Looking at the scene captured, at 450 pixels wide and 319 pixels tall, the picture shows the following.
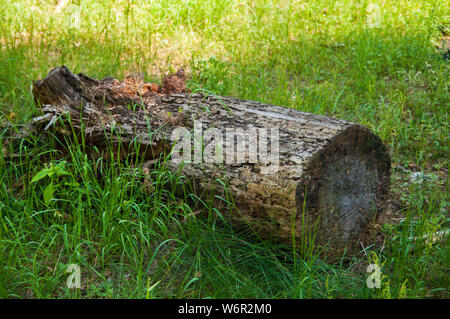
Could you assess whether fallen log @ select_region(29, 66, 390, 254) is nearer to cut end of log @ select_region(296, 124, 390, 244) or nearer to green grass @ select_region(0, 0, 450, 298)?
cut end of log @ select_region(296, 124, 390, 244)

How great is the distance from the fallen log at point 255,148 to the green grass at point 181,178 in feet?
0.63

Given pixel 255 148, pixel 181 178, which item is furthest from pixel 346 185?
pixel 181 178

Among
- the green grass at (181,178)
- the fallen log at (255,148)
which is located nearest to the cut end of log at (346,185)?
the fallen log at (255,148)

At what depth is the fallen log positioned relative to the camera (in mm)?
2855

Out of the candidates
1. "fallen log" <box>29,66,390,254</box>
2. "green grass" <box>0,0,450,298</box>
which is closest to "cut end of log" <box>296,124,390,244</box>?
"fallen log" <box>29,66,390,254</box>

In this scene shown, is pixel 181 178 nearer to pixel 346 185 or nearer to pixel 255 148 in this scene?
pixel 255 148

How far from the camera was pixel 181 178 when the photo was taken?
10.3ft

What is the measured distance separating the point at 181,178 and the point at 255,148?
0.58 meters

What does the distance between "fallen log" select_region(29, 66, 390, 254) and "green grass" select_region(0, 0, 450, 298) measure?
191 millimetres

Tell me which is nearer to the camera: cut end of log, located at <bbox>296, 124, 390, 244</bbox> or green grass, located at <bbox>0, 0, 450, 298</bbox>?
green grass, located at <bbox>0, 0, 450, 298</bbox>

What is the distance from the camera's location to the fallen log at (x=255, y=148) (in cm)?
286

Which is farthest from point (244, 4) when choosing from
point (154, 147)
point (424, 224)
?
point (424, 224)

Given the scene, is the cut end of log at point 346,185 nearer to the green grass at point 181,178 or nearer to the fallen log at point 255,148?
the fallen log at point 255,148

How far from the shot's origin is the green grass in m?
2.76
